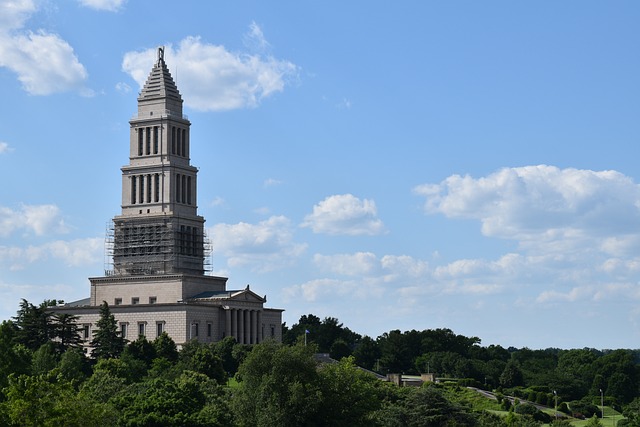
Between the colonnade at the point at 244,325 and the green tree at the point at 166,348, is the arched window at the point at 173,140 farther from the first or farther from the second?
the green tree at the point at 166,348

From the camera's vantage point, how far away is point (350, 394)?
79875mm

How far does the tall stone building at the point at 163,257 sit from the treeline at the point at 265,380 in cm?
621

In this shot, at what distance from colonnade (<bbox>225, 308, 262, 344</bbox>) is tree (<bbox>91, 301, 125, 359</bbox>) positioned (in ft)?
50.7

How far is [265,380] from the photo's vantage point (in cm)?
7644

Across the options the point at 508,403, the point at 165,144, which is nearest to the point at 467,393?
the point at 508,403

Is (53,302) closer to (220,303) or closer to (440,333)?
(220,303)

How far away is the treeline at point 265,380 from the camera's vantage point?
238 feet

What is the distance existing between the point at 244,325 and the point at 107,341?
70.0 feet

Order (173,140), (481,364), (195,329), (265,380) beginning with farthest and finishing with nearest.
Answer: (481,364) → (173,140) → (195,329) → (265,380)

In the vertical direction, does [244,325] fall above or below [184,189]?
below

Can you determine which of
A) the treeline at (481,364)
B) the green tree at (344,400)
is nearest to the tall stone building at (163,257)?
the treeline at (481,364)

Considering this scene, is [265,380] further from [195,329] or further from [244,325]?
[244,325]

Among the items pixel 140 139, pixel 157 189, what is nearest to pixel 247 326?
pixel 157 189

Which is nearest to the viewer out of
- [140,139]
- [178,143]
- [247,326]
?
[247,326]
